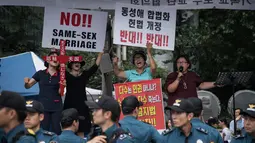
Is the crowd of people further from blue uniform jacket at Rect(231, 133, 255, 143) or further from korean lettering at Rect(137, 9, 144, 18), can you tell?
korean lettering at Rect(137, 9, 144, 18)

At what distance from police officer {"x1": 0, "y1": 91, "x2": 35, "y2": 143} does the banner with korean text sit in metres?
4.93

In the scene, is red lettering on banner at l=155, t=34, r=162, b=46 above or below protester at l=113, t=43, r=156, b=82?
above

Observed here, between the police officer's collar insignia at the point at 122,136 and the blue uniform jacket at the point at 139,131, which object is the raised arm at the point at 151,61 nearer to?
the blue uniform jacket at the point at 139,131

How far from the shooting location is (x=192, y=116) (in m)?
7.09

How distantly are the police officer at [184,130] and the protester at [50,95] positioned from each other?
3000 millimetres

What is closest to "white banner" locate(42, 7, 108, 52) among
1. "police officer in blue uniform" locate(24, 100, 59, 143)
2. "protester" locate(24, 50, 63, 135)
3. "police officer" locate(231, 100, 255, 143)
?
"protester" locate(24, 50, 63, 135)

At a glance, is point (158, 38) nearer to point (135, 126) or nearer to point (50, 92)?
point (50, 92)

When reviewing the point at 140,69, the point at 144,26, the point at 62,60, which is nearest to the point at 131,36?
the point at 144,26

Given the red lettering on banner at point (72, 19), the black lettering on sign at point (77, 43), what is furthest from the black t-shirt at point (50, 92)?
the red lettering on banner at point (72, 19)

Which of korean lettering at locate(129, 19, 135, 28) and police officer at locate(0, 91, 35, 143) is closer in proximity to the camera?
police officer at locate(0, 91, 35, 143)

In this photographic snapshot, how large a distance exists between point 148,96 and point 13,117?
17.1 ft

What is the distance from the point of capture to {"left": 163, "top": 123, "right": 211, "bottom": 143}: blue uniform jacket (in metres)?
6.89

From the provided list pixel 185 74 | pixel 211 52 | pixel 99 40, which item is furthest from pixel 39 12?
pixel 185 74

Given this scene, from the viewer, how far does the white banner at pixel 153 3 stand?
34.5 ft
